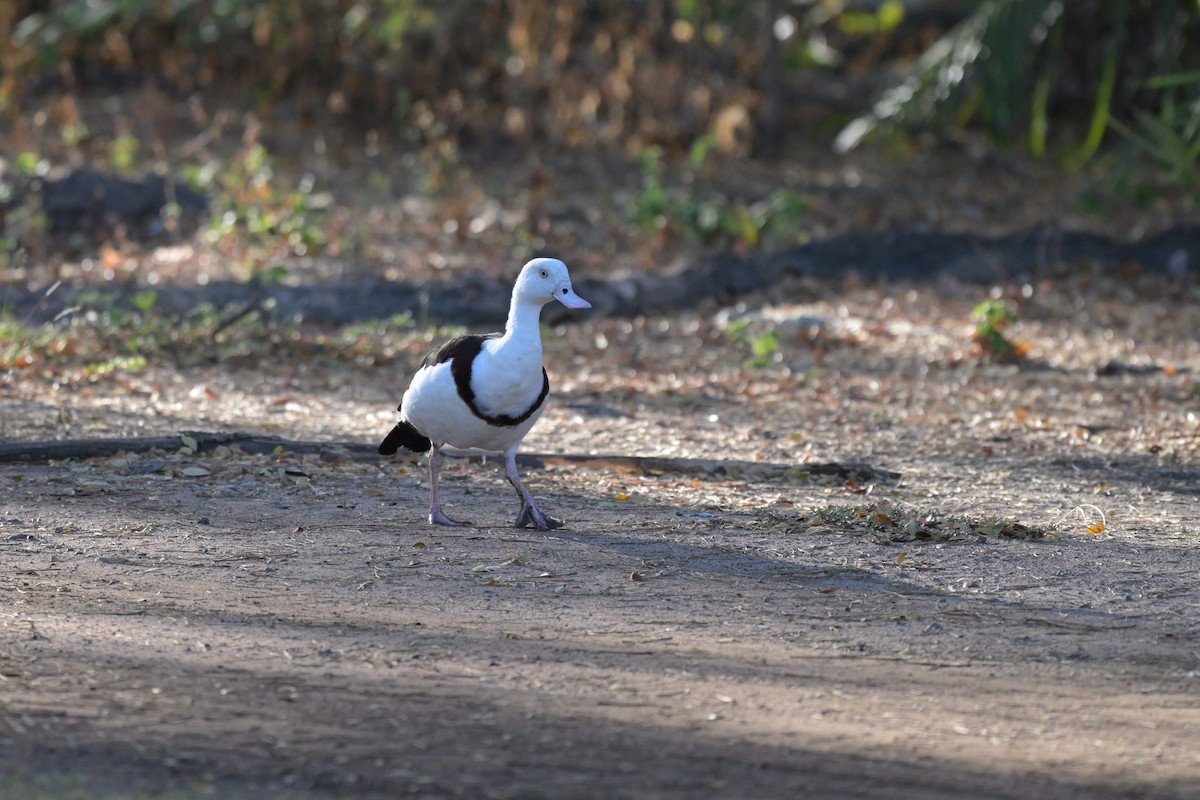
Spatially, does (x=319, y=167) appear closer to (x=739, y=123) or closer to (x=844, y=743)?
(x=739, y=123)

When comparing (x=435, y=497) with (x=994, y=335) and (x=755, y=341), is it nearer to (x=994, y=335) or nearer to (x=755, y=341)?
(x=755, y=341)

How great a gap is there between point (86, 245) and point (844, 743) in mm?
8828

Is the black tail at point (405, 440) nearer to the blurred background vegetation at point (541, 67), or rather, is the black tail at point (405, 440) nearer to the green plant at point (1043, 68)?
the green plant at point (1043, 68)

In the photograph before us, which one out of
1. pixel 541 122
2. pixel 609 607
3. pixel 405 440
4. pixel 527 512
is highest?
pixel 541 122

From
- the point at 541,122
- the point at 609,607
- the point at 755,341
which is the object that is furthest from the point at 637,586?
the point at 541,122

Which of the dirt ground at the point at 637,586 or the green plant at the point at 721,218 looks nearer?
the dirt ground at the point at 637,586

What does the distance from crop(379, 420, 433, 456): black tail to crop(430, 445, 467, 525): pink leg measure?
0.08 metres

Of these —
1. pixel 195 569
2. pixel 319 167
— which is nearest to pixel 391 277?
pixel 319 167

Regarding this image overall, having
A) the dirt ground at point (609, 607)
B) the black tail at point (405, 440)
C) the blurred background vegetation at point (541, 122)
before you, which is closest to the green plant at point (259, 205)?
the blurred background vegetation at point (541, 122)

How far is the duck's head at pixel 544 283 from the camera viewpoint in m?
5.43

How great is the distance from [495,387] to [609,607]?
947mm

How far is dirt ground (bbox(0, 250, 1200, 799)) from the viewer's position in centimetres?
357

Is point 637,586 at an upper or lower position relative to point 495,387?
lower

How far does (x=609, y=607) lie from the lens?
4.70 metres
